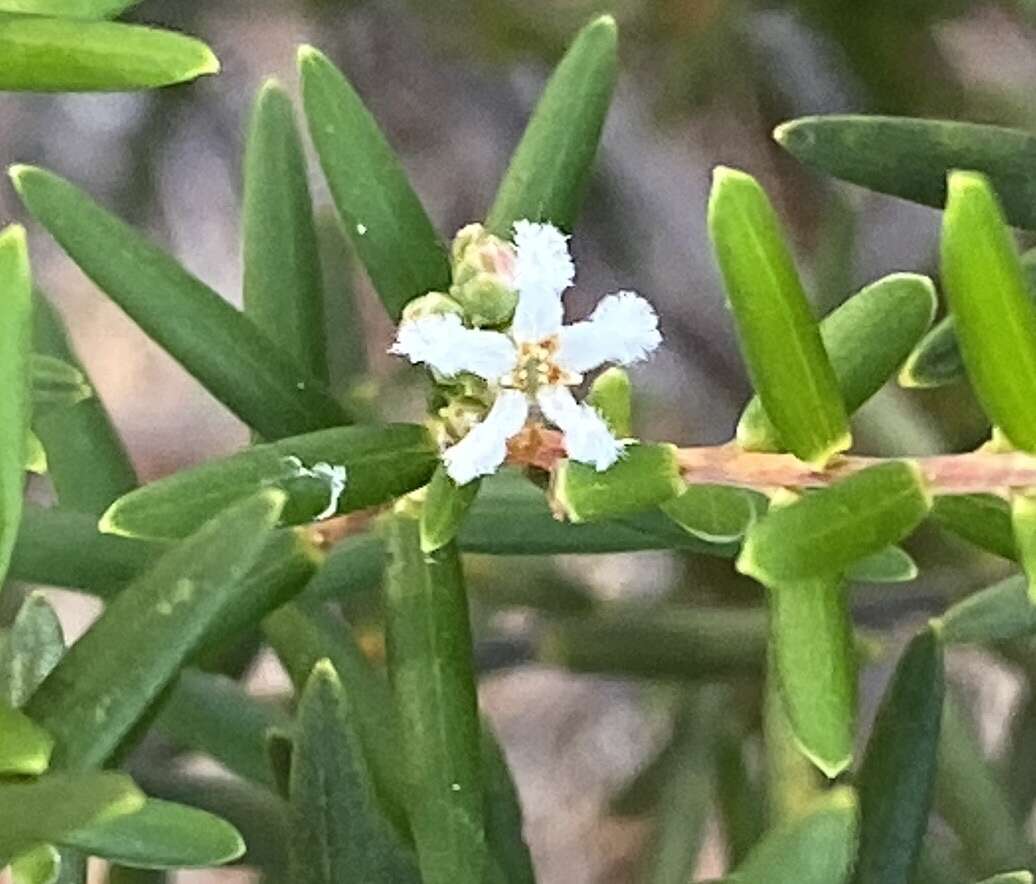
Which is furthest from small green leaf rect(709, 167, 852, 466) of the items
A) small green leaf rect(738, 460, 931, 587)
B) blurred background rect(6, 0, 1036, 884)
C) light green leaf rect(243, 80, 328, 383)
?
blurred background rect(6, 0, 1036, 884)

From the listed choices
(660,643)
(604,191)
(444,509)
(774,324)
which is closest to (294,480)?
(444,509)

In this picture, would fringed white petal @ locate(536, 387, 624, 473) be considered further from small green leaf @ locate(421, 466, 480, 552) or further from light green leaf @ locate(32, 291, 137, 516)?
light green leaf @ locate(32, 291, 137, 516)

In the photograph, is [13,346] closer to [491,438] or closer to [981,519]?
[491,438]

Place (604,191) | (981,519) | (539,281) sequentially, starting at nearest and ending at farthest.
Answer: (539,281) < (981,519) < (604,191)

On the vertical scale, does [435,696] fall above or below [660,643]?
above

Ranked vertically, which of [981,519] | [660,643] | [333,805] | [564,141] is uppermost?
[564,141]

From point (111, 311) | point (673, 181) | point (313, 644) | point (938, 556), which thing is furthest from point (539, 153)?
point (111, 311)

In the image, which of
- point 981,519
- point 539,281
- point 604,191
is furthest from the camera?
point 604,191

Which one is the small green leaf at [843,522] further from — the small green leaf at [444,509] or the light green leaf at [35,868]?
the light green leaf at [35,868]
